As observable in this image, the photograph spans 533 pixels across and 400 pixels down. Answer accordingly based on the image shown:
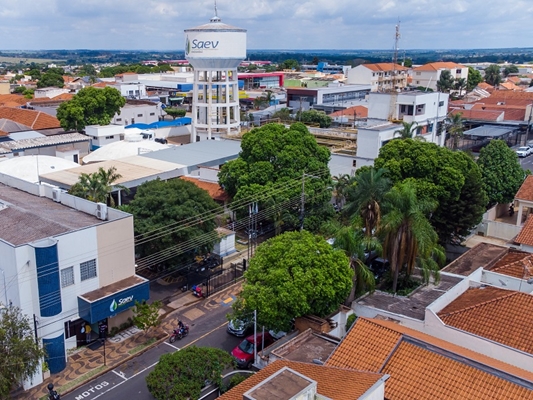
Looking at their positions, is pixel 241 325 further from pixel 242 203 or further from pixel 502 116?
pixel 502 116

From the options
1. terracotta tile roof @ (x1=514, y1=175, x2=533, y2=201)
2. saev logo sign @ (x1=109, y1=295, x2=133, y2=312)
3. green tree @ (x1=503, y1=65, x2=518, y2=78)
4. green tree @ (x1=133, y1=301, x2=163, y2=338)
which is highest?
green tree @ (x1=503, y1=65, x2=518, y2=78)

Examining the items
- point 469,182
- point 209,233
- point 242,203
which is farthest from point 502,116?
point 209,233

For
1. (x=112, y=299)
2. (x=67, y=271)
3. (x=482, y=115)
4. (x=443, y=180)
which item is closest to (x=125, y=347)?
(x=112, y=299)

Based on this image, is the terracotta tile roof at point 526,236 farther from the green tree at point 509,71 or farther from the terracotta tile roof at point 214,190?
the green tree at point 509,71

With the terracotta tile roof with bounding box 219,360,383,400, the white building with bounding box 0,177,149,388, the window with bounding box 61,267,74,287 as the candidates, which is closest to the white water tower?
the white building with bounding box 0,177,149,388

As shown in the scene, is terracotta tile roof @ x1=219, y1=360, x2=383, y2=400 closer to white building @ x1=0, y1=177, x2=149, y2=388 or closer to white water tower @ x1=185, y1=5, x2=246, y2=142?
white building @ x1=0, y1=177, x2=149, y2=388

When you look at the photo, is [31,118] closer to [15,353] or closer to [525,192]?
[15,353]
